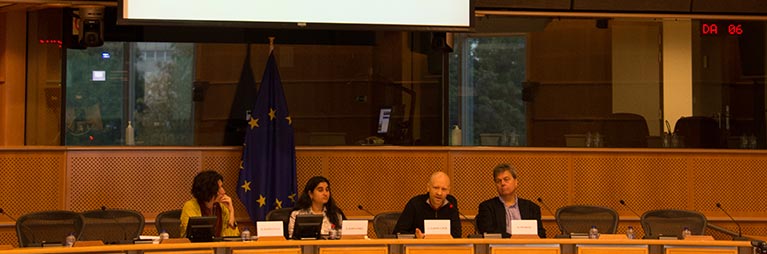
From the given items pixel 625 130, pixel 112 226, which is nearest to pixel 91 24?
pixel 112 226

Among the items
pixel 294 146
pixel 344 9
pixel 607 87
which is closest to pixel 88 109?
pixel 294 146

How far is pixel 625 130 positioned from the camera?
9844mm

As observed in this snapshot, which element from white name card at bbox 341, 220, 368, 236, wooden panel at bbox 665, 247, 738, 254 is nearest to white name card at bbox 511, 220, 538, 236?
wooden panel at bbox 665, 247, 738, 254

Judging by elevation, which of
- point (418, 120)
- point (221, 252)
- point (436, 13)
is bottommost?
point (221, 252)

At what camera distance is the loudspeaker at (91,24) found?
884cm

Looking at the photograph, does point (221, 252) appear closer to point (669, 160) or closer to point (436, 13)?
point (436, 13)

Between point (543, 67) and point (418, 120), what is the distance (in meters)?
1.10

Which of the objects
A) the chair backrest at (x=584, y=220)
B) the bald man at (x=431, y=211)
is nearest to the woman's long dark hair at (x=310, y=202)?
the bald man at (x=431, y=211)

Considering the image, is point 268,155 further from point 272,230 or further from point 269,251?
point 269,251

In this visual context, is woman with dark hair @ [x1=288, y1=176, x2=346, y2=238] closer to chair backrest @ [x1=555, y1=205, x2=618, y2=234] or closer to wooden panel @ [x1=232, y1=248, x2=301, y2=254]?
wooden panel @ [x1=232, y1=248, x2=301, y2=254]

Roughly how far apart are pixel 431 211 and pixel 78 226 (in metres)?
2.11

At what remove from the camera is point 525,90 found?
32.4 ft

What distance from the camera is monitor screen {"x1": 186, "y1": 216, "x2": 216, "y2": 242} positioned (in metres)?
6.71

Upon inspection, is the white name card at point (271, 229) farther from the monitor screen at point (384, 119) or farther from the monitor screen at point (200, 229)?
the monitor screen at point (384, 119)
